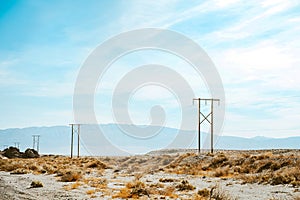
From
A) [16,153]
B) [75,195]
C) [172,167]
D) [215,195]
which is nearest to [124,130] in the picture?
[172,167]

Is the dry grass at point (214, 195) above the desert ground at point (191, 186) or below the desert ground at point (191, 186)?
above

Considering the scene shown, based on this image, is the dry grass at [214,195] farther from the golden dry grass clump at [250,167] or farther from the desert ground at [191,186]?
the golden dry grass clump at [250,167]

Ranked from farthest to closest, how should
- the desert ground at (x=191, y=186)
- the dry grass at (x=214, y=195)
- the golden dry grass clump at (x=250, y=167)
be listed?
the golden dry grass clump at (x=250, y=167) → the desert ground at (x=191, y=186) → the dry grass at (x=214, y=195)

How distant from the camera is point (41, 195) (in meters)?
20.7

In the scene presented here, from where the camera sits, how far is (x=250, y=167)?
3628cm

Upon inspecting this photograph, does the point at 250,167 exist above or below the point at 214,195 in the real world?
below

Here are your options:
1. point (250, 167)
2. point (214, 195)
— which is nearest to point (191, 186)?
point (214, 195)

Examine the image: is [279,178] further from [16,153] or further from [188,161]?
[16,153]

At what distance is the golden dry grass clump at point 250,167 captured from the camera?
86.8ft

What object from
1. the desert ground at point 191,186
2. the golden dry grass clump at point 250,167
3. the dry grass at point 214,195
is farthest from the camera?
the golden dry grass clump at point 250,167

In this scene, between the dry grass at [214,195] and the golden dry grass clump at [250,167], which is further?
the golden dry grass clump at [250,167]

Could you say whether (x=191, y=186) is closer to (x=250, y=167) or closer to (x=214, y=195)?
(x=214, y=195)

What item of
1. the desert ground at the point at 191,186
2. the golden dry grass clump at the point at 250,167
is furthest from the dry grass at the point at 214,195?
the golden dry grass clump at the point at 250,167

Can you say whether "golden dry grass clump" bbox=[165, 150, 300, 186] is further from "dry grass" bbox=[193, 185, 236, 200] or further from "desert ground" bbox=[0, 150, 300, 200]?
"dry grass" bbox=[193, 185, 236, 200]
